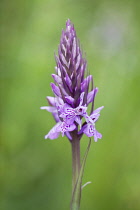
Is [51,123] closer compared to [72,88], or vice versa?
[72,88]

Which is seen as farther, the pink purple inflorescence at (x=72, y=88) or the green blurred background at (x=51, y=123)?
the green blurred background at (x=51, y=123)

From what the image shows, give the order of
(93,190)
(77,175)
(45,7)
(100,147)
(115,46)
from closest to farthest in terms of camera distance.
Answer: (77,175) → (93,190) → (100,147) → (115,46) → (45,7)

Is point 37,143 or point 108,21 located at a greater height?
point 108,21

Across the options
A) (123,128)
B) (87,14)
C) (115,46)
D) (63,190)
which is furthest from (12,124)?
(87,14)

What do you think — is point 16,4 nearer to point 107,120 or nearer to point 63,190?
point 107,120

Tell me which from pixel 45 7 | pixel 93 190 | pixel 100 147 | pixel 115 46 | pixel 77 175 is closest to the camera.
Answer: pixel 77 175

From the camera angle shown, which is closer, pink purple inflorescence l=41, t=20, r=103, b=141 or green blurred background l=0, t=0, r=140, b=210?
pink purple inflorescence l=41, t=20, r=103, b=141

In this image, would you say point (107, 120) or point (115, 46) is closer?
point (107, 120)

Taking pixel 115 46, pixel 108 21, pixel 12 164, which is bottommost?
pixel 12 164
